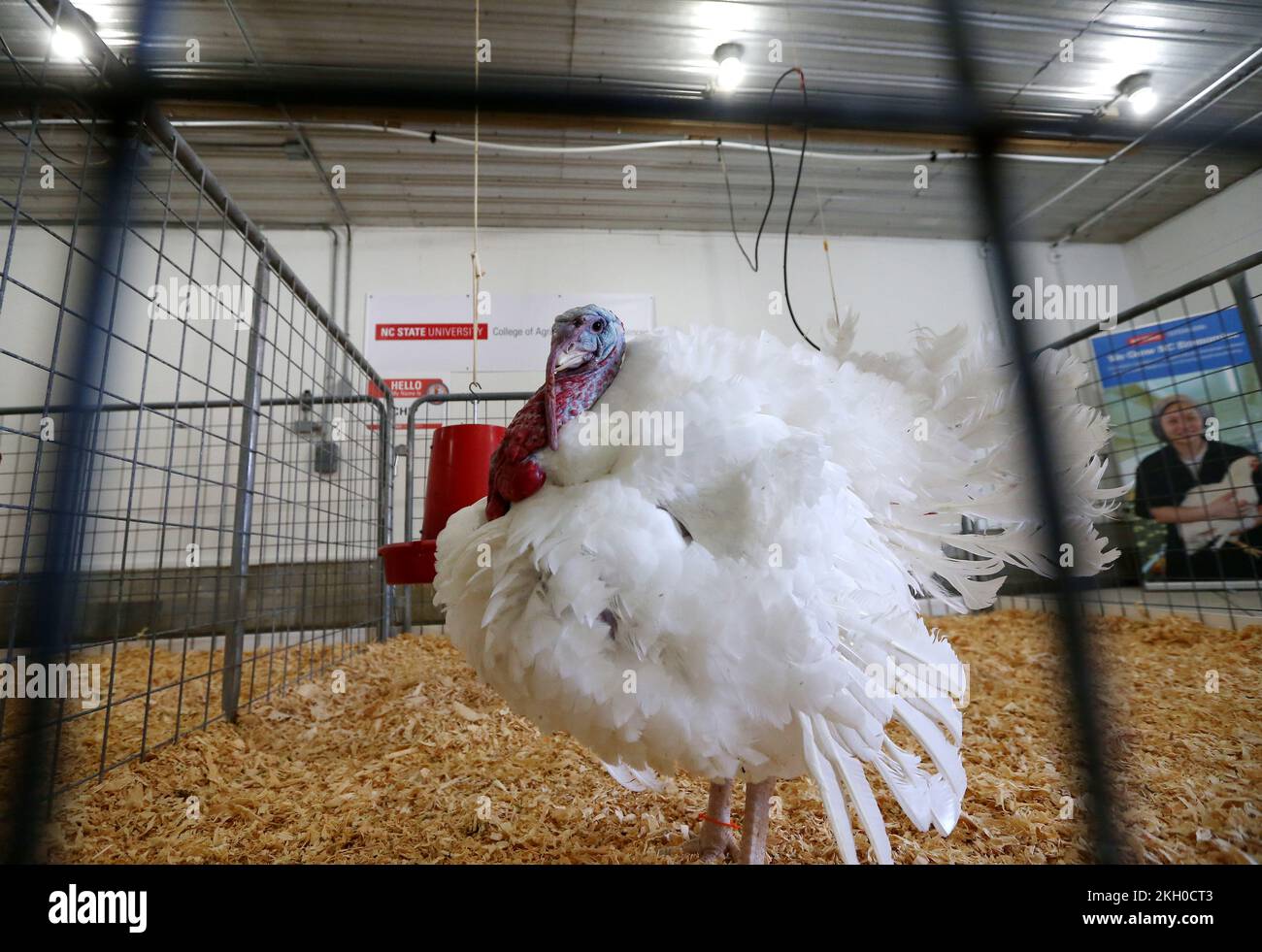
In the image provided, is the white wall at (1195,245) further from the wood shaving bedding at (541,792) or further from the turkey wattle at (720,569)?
the turkey wattle at (720,569)

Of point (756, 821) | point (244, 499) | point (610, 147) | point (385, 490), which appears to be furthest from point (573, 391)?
point (610, 147)

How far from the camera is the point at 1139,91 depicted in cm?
260

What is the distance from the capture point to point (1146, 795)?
140 centimetres

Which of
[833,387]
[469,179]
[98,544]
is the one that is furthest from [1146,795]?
[98,544]

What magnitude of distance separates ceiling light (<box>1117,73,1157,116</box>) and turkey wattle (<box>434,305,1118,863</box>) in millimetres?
2046

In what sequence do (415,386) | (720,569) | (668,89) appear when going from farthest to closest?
(415,386) < (668,89) < (720,569)

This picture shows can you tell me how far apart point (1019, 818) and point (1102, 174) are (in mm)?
4154

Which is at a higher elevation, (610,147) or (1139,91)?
(610,147)

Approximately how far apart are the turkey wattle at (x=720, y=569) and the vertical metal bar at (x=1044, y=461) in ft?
1.14

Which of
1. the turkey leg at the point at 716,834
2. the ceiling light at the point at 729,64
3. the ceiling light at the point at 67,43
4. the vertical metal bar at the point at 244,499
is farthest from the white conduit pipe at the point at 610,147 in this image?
the turkey leg at the point at 716,834

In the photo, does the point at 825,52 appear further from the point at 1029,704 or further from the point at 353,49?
the point at 1029,704

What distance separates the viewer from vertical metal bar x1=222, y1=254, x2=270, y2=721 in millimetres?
2266

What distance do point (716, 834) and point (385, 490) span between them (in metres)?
Answer: 2.91

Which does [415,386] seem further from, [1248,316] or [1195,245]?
[1195,245]
